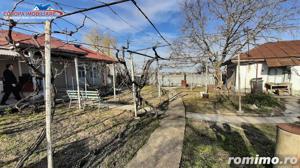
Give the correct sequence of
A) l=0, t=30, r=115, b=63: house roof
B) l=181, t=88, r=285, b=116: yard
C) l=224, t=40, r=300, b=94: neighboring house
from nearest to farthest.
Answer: l=0, t=30, r=115, b=63: house roof < l=181, t=88, r=285, b=116: yard < l=224, t=40, r=300, b=94: neighboring house

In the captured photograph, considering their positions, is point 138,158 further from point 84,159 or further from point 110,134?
point 110,134

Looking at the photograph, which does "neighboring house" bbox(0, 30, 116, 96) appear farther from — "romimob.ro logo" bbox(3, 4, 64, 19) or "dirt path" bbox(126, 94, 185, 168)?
"dirt path" bbox(126, 94, 185, 168)

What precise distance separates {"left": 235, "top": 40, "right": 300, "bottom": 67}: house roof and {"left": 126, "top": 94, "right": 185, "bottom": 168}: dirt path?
11038 mm

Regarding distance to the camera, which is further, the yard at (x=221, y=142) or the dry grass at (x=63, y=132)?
the yard at (x=221, y=142)

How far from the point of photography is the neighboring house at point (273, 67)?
44.9 feet

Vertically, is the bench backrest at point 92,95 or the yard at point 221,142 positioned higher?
the bench backrest at point 92,95

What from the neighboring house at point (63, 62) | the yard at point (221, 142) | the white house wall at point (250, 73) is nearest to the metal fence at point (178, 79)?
the white house wall at point (250, 73)

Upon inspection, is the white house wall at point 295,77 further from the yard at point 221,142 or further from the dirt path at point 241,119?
the yard at point 221,142

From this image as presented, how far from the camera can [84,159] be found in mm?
4004

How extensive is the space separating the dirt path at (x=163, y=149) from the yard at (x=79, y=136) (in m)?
0.22

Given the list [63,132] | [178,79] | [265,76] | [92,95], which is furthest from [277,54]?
[63,132]

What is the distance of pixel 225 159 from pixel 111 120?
4181mm

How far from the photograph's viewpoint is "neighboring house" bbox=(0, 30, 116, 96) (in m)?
8.34

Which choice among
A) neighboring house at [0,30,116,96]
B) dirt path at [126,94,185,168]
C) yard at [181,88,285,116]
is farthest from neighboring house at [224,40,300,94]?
dirt path at [126,94,185,168]
